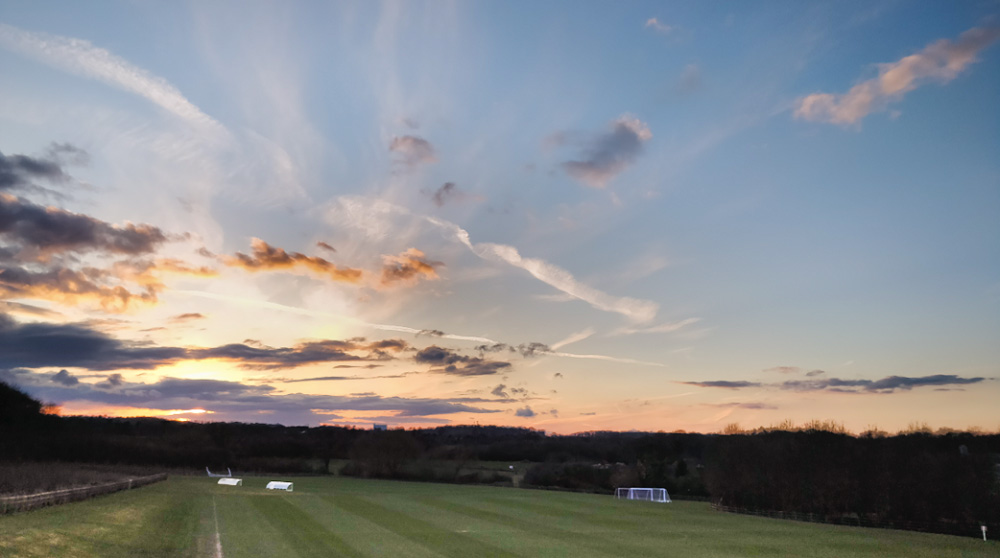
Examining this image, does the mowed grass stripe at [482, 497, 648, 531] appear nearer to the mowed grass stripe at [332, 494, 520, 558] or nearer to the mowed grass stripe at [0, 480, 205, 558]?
the mowed grass stripe at [332, 494, 520, 558]

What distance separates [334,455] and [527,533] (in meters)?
105

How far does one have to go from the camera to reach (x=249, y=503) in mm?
46562

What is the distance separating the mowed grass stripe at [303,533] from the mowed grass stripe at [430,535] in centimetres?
312

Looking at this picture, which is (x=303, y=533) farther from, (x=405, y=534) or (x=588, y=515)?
(x=588, y=515)

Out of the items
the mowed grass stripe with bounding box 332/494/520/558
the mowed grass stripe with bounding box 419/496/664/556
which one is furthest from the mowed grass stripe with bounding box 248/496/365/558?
the mowed grass stripe with bounding box 419/496/664/556

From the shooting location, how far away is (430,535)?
30297mm

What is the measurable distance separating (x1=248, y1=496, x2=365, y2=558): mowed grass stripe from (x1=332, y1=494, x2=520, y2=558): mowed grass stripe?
312 centimetres

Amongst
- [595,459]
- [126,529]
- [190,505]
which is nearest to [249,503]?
[190,505]

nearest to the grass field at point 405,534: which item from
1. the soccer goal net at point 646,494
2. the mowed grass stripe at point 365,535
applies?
the mowed grass stripe at point 365,535

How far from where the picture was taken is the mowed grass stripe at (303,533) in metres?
24.0

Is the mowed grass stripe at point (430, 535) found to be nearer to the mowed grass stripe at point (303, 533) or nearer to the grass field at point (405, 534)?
the grass field at point (405, 534)

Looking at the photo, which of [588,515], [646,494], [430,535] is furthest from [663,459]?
[430,535]

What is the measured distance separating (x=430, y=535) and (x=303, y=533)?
544 centimetres

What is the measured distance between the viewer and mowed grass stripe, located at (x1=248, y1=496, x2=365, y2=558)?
2403cm
